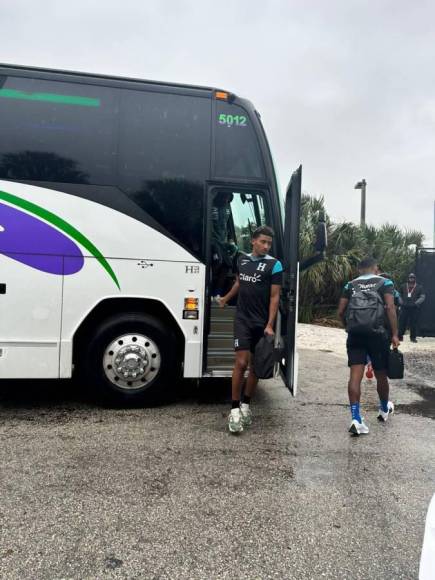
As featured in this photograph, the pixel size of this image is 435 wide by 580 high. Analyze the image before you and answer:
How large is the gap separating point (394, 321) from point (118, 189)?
123 inches

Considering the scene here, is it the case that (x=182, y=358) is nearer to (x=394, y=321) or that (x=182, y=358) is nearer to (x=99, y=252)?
(x=99, y=252)

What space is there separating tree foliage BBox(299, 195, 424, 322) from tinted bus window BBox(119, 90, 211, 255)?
9.40 m

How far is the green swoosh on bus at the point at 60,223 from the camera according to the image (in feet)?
14.8

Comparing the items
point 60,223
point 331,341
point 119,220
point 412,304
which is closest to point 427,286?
point 412,304

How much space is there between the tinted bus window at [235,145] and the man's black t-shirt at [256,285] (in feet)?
3.78

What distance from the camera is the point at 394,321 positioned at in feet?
14.7

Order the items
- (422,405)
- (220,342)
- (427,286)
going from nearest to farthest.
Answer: (220,342) < (422,405) < (427,286)

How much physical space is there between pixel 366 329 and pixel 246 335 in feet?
3.81

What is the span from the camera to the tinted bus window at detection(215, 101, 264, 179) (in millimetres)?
4887

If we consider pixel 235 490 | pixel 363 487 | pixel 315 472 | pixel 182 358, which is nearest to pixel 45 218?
pixel 182 358

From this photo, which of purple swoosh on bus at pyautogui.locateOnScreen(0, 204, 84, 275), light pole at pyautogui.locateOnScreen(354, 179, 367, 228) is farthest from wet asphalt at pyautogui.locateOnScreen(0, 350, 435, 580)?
light pole at pyautogui.locateOnScreen(354, 179, 367, 228)

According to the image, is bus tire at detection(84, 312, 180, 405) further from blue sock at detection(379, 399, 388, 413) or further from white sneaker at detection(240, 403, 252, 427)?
blue sock at detection(379, 399, 388, 413)

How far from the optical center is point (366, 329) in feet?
14.2

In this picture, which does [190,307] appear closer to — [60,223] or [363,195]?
[60,223]
